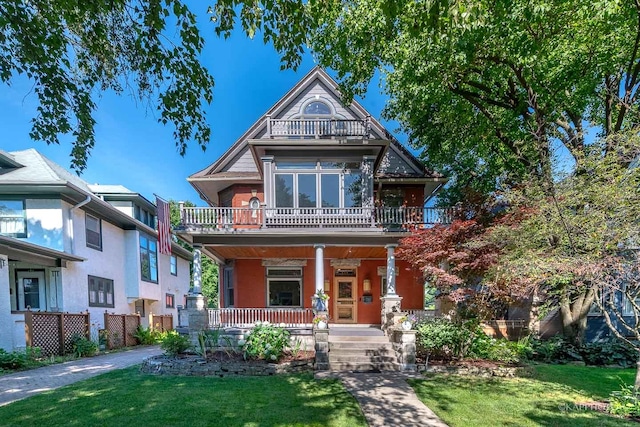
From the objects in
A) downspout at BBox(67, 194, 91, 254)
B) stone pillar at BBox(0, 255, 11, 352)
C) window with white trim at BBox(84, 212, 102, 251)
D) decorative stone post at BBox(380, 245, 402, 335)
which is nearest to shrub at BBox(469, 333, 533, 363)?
decorative stone post at BBox(380, 245, 402, 335)

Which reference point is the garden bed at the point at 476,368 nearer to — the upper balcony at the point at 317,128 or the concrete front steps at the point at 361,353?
the concrete front steps at the point at 361,353

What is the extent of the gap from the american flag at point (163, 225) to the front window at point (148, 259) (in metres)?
6.62

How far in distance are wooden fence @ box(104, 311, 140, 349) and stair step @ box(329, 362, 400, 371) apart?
10.4 metres

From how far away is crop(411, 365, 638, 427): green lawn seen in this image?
16.8 feet

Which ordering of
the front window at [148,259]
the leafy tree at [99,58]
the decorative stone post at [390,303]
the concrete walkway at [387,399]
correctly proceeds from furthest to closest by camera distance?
the front window at [148,259], the decorative stone post at [390,303], the concrete walkway at [387,399], the leafy tree at [99,58]

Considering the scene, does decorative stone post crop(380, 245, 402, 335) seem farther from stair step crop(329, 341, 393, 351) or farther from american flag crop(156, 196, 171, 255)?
american flag crop(156, 196, 171, 255)

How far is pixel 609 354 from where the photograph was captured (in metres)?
10.0

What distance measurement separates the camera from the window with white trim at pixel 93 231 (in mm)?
14188

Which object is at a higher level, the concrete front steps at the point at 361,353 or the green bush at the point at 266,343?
the green bush at the point at 266,343

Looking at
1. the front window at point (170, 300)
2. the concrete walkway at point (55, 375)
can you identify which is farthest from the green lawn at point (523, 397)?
the front window at point (170, 300)

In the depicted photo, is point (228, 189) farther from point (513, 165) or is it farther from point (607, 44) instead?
point (607, 44)

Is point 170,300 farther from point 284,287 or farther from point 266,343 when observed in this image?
point 266,343

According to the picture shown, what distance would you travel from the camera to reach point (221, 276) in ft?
50.0

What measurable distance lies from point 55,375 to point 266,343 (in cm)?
546
